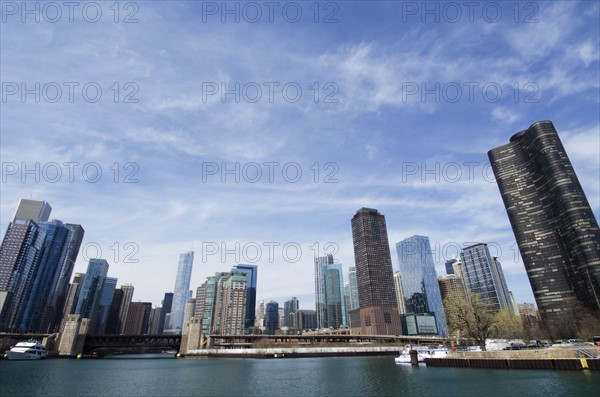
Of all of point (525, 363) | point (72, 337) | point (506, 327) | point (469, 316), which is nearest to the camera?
point (525, 363)

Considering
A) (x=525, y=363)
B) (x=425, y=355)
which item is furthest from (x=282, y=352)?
(x=525, y=363)

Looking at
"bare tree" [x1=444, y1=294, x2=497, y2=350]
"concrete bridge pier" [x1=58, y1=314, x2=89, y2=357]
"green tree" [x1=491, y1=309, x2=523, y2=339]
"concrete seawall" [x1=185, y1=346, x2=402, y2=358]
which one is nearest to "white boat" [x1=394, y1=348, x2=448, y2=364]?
"bare tree" [x1=444, y1=294, x2=497, y2=350]

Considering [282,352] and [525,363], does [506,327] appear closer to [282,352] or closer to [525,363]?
[525,363]

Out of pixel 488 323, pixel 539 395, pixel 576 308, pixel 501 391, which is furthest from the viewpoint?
pixel 576 308

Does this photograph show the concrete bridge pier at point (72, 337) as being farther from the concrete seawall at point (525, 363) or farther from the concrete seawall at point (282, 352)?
the concrete seawall at point (525, 363)

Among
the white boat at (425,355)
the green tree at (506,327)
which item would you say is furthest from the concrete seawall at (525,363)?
the green tree at (506,327)

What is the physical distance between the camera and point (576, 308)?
14675cm

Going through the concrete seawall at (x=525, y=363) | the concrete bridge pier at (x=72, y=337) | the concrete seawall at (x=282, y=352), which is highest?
the concrete bridge pier at (x=72, y=337)

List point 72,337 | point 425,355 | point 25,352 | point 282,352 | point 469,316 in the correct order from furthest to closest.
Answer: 1. point 282,352
2. point 72,337
3. point 25,352
4. point 469,316
5. point 425,355

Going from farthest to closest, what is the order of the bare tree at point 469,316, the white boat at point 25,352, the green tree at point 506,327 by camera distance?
the white boat at point 25,352 → the green tree at point 506,327 → the bare tree at point 469,316

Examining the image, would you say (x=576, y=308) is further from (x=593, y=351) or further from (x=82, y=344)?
(x=82, y=344)

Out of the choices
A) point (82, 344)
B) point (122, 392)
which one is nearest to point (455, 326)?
point (122, 392)

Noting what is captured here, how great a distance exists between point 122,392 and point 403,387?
45.9m

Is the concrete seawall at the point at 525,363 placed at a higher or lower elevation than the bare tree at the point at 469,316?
lower
